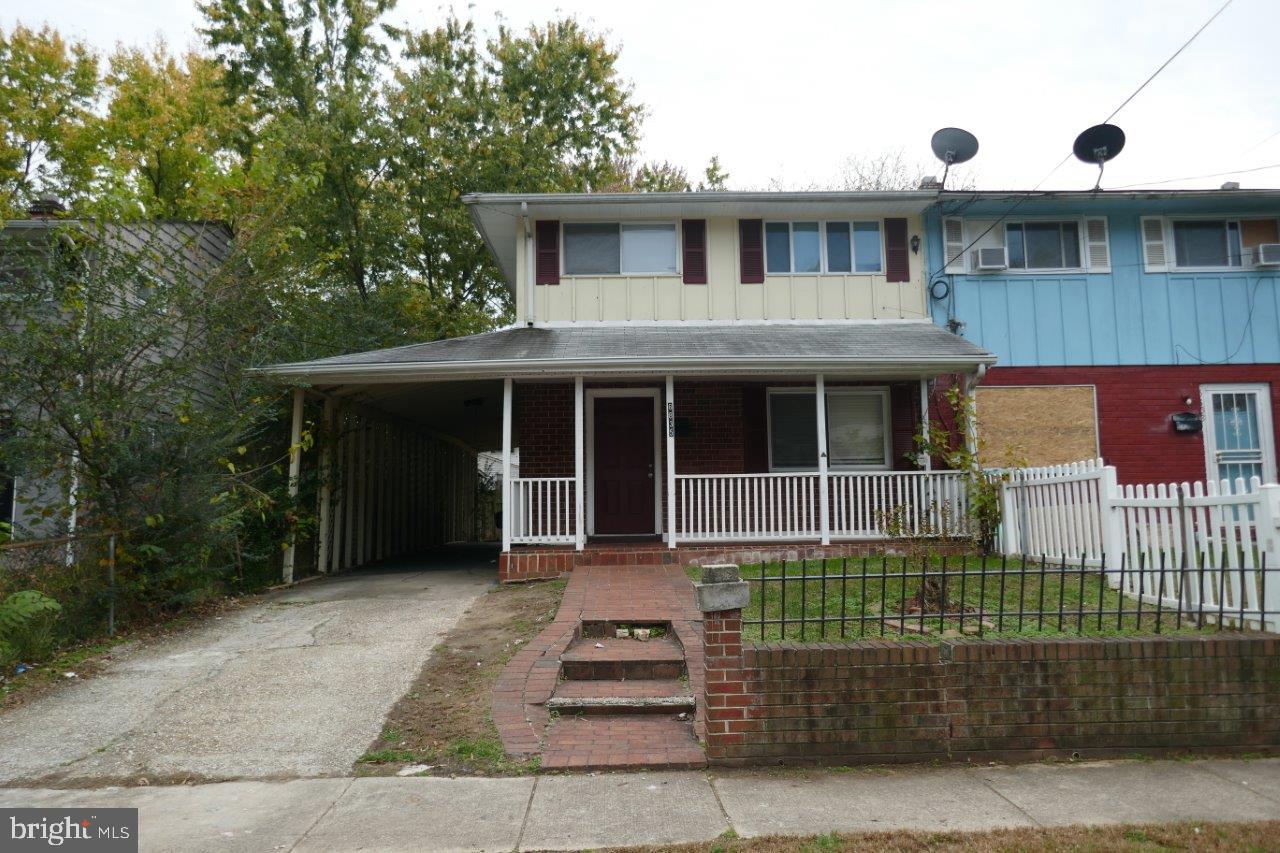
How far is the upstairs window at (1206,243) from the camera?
12930mm

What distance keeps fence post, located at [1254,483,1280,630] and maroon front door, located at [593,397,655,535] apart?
792 centimetres

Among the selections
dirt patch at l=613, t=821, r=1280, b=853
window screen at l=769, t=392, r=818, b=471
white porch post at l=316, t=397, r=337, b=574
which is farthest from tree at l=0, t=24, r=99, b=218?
dirt patch at l=613, t=821, r=1280, b=853

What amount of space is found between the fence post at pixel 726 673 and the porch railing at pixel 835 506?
238 inches

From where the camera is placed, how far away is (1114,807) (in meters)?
3.98

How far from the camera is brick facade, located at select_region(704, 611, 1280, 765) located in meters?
4.56

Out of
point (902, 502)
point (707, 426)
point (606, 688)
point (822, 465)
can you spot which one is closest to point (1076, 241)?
point (902, 502)

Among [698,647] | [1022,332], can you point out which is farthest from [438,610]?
[1022,332]

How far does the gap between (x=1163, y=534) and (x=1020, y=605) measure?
197 cm

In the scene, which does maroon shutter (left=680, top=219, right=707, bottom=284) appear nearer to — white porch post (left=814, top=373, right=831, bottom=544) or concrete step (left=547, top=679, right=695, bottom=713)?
white porch post (left=814, top=373, right=831, bottom=544)

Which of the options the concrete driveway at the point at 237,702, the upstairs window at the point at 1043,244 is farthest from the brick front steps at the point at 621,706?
the upstairs window at the point at 1043,244

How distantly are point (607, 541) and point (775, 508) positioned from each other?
8.02 feet

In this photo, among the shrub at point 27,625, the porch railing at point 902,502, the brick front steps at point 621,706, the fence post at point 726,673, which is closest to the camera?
the fence post at point 726,673

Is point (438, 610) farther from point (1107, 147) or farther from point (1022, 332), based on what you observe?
point (1107, 147)

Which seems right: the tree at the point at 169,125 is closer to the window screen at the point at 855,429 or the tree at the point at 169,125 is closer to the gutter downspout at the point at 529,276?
the gutter downspout at the point at 529,276
